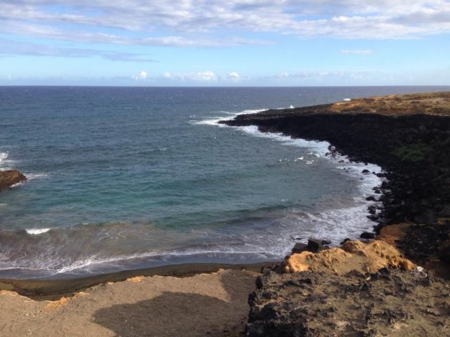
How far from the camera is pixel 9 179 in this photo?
43625 mm

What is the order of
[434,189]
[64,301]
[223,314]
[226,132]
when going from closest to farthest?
[223,314] → [64,301] → [434,189] → [226,132]

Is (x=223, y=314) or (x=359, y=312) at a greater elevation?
(x=359, y=312)

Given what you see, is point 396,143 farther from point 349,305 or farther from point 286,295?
point 349,305

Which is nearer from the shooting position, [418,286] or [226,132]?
[418,286]

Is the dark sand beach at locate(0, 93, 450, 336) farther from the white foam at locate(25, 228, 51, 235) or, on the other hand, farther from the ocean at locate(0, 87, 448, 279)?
the white foam at locate(25, 228, 51, 235)

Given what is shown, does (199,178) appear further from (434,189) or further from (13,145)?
(13,145)

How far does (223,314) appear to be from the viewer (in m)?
19.4

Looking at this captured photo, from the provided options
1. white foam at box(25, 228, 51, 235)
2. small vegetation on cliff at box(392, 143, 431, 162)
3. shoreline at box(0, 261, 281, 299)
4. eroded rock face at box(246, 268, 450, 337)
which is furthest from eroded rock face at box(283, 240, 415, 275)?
small vegetation on cliff at box(392, 143, 431, 162)

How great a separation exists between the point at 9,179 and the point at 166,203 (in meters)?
17.2

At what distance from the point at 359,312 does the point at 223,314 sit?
763 centimetres

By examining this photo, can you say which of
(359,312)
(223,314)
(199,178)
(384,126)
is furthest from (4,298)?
(384,126)

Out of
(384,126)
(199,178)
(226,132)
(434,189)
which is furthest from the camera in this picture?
(226,132)

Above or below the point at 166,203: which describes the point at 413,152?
above

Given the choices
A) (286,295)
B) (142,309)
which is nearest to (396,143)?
(142,309)
